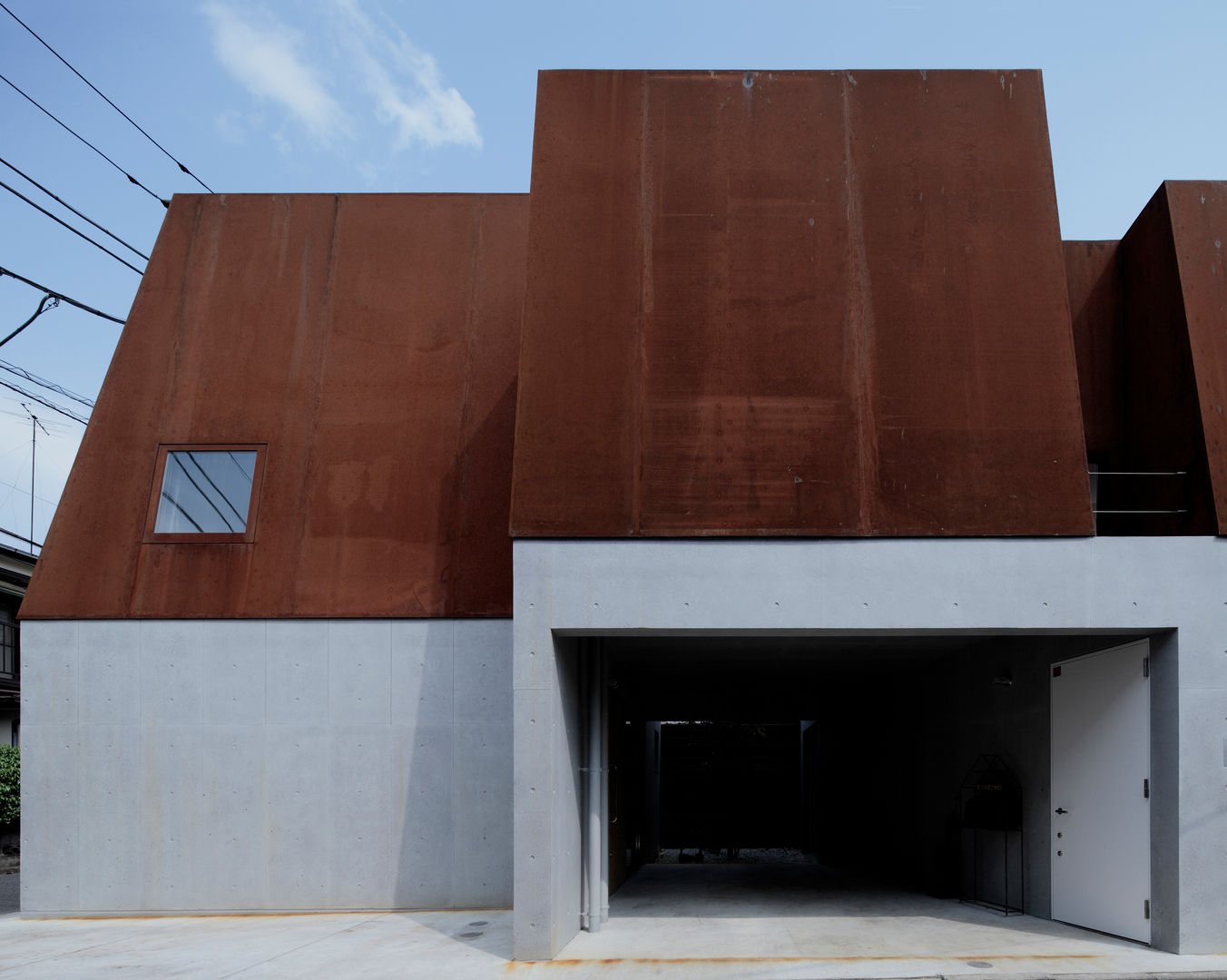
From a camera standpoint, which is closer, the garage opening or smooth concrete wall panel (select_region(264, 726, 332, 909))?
smooth concrete wall panel (select_region(264, 726, 332, 909))

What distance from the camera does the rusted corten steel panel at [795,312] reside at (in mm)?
8680

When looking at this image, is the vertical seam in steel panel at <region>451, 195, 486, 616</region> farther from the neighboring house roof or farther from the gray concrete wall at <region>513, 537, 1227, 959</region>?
the neighboring house roof

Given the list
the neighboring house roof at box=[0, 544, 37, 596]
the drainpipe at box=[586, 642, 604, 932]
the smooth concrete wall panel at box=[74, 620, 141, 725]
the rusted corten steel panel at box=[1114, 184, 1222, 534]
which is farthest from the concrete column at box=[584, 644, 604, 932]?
the neighboring house roof at box=[0, 544, 37, 596]

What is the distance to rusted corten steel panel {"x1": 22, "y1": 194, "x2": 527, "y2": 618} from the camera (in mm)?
11008

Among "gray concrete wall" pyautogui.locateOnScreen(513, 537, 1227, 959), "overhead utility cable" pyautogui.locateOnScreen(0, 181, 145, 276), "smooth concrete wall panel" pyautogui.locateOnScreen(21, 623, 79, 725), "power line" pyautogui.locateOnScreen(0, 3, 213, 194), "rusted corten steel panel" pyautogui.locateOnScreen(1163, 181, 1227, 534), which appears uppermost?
"power line" pyautogui.locateOnScreen(0, 3, 213, 194)

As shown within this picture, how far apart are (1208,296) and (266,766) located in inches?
402

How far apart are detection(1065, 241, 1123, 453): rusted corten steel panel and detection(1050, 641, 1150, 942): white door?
122 inches

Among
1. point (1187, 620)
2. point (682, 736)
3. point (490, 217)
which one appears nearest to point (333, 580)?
point (490, 217)

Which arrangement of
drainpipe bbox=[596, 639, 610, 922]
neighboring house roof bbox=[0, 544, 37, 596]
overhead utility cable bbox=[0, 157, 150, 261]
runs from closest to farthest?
1. drainpipe bbox=[596, 639, 610, 922]
2. overhead utility cable bbox=[0, 157, 150, 261]
3. neighboring house roof bbox=[0, 544, 37, 596]

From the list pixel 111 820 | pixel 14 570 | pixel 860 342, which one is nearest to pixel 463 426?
pixel 860 342

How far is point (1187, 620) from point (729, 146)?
5712 millimetres

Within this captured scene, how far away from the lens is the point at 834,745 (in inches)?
781

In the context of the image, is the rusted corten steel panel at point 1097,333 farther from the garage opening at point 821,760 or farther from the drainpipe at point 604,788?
the drainpipe at point 604,788

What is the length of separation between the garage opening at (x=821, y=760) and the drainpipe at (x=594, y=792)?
13cm
